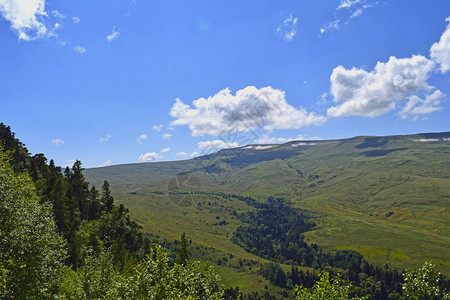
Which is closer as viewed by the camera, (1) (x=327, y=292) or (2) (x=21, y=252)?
(2) (x=21, y=252)

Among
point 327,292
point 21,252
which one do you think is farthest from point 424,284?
point 21,252

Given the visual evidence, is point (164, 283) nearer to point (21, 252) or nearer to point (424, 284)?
point (21, 252)

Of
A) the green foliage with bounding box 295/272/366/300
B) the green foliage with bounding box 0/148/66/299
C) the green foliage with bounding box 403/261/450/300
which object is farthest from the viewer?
the green foliage with bounding box 295/272/366/300

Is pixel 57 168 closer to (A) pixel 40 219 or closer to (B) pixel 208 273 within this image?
(A) pixel 40 219

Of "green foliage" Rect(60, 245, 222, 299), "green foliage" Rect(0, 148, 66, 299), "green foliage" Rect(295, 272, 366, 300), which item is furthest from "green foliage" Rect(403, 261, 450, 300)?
"green foliage" Rect(0, 148, 66, 299)

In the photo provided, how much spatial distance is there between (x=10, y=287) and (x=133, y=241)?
3476 inches

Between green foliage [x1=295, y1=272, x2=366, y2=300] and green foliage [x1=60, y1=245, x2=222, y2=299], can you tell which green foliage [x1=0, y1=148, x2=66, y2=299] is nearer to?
green foliage [x1=60, y1=245, x2=222, y2=299]

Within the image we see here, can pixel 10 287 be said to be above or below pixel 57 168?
below

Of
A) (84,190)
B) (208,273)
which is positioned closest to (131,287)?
(208,273)

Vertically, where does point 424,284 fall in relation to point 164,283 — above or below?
below

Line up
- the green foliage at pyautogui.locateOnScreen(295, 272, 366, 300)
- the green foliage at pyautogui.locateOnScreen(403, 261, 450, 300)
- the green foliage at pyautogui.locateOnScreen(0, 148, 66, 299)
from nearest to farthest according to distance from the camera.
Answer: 1. the green foliage at pyautogui.locateOnScreen(403, 261, 450, 300)
2. the green foliage at pyautogui.locateOnScreen(0, 148, 66, 299)
3. the green foliage at pyautogui.locateOnScreen(295, 272, 366, 300)

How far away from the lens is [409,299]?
1328 inches

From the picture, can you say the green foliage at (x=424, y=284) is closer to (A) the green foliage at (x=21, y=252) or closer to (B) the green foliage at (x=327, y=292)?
(B) the green foliage at (x=327, y=292)

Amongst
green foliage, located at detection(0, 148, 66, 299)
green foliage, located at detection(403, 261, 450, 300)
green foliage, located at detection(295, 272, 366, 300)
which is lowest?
green foliage, located at detection(295, 272, 366, 300)
